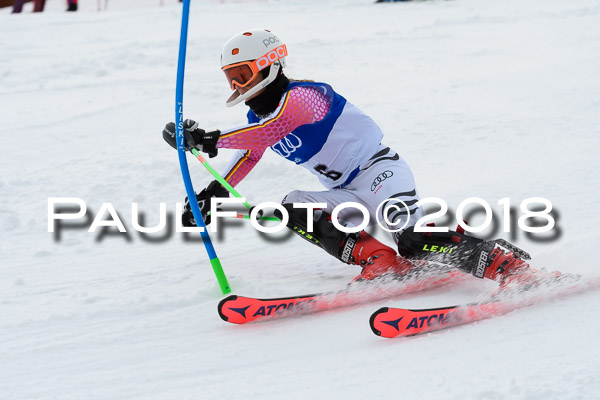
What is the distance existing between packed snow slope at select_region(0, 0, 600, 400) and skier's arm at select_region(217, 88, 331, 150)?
2.79 ft

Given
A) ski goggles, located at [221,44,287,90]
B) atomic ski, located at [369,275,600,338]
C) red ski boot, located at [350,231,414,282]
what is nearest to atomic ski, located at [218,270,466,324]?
red ski boot, located at [350,231,414,282]

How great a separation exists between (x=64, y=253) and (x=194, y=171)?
1.72 m

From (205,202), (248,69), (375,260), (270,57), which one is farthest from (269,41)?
(375,260)

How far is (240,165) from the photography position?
13.3ft

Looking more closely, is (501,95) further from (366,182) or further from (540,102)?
(366,182)

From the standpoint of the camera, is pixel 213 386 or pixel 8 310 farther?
pixel 8 310

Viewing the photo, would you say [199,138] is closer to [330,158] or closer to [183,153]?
[183,153]

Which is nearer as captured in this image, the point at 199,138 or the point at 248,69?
the point at 199,138

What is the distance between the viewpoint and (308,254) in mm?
4352

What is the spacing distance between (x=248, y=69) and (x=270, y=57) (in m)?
0.14

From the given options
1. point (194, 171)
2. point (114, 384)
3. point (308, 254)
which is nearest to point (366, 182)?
point (308, 254)

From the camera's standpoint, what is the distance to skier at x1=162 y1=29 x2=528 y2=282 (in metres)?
3.40

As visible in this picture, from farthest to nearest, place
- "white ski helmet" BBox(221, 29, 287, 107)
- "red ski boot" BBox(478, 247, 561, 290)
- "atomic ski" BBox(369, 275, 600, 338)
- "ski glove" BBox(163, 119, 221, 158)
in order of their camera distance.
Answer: "white ski helmet" BBox(221, 29, 287, 107) → "ski glove" BBox(163, 119, 221, 158) → "red ski boot" BBox(478, 247, 561, 290) → "atomic ski" BBox(369, 275, 600, 338)

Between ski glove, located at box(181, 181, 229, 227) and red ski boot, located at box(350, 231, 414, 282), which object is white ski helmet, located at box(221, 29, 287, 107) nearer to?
ski glove, located at box(181, 181, 229, 227)
